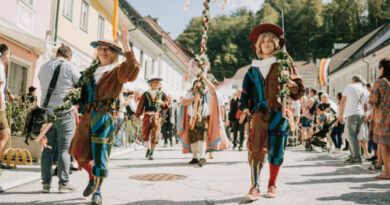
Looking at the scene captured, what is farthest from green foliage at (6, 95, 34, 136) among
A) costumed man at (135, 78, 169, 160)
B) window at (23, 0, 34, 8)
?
window at (23, 0, 34, 8)

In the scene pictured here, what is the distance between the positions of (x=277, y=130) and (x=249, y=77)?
0.78 metres

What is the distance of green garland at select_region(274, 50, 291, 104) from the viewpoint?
15.3ft

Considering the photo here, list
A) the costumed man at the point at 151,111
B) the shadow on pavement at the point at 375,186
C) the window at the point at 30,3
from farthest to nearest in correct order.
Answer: the window at the point at 30,3
the costumed man at the point at 151,111
the shadow on pavement at the point at 375,186

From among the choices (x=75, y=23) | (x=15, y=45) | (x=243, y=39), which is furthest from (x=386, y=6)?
(x=15, y=45)

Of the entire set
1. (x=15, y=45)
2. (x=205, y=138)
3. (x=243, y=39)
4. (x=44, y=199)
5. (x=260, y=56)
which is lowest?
(x=44, y=199)

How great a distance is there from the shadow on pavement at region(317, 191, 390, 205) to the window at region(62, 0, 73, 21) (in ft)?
46.1

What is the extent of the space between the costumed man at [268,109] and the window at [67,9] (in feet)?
42.8

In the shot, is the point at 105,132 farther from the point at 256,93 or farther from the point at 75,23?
the point at 75,23

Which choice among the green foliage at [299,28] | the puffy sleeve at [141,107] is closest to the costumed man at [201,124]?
the puffy sleeve at [141,107]

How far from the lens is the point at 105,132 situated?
466cm

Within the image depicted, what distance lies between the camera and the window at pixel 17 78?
1348cm

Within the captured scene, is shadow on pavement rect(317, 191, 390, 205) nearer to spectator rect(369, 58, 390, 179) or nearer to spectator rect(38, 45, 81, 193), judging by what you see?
spectator rect(369, 58, 390, 179)

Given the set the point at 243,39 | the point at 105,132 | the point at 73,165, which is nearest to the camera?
the point at 105,132

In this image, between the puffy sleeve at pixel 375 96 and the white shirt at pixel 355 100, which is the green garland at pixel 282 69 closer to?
the puffy sleeve at pixel 375 96
